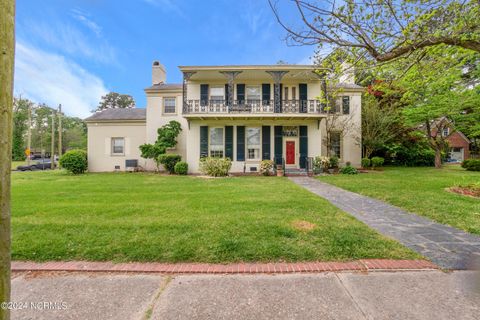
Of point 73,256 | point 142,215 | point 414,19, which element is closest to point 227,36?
point 414,19

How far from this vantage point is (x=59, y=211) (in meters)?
5.45

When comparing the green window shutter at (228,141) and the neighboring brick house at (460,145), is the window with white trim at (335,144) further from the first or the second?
the neighboring brick house at (460,145)

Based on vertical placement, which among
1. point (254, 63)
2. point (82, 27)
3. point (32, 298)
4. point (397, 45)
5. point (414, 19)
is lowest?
point (32, 298)

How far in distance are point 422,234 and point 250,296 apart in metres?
3.66

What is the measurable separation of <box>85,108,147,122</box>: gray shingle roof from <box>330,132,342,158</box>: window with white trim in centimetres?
1408

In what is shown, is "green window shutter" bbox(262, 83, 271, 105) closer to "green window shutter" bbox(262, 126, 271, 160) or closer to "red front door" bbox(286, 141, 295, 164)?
"green window shutter" bbox(262, 126, 271, 160)

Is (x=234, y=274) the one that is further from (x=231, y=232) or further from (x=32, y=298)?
(x=32, y=298)

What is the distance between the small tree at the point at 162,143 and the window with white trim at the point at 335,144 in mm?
11116

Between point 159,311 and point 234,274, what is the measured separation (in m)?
0.95

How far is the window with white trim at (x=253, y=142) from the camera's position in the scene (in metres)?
14.9

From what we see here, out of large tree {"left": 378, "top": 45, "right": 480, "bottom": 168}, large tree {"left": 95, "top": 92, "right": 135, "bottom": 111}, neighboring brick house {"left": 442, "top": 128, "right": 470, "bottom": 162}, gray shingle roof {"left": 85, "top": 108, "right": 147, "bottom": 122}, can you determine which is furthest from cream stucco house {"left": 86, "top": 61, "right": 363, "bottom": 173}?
large tree {"left": 95, "top": 92, "right": 135, "bottom": 111}

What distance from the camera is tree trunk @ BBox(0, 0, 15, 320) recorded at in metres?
1.21

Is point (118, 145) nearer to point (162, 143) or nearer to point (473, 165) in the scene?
point (162, 143)

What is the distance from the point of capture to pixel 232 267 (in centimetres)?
291
